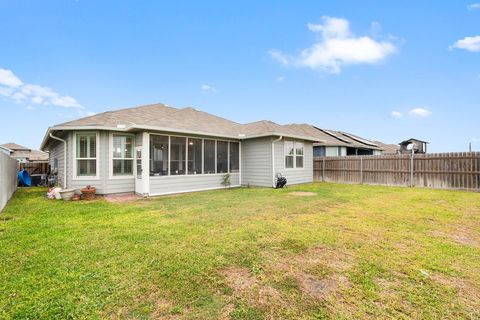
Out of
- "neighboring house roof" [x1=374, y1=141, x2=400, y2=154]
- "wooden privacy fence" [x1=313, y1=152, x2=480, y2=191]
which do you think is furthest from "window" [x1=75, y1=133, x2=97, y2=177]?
"neighboring house roof" [x1=374, y1=141, x2=400, y2=154]

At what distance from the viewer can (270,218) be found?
5.14m

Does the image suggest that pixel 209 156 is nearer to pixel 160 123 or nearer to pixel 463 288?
pixel 160 123

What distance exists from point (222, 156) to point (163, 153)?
3.04 m

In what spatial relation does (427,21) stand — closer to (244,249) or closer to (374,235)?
(374,235)

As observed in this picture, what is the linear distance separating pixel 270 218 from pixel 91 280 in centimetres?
352

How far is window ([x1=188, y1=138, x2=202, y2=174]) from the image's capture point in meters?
9.83

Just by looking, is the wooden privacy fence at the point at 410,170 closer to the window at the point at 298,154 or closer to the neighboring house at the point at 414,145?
the window at the point at 298,154

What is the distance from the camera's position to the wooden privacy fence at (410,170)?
9.88 m

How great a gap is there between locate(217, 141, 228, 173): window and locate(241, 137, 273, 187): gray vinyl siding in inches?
42.9

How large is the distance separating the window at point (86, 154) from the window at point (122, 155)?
27.3 inches

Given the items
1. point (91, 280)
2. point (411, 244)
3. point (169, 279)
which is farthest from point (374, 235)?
point (91, 280)

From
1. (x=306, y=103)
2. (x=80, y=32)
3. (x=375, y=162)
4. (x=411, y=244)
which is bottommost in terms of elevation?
(x=411, y=244)

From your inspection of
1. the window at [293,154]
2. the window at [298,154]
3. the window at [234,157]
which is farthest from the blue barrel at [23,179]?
the window at [298,154]

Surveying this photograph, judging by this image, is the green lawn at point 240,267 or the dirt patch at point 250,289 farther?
the dirt patch at point 250,289
